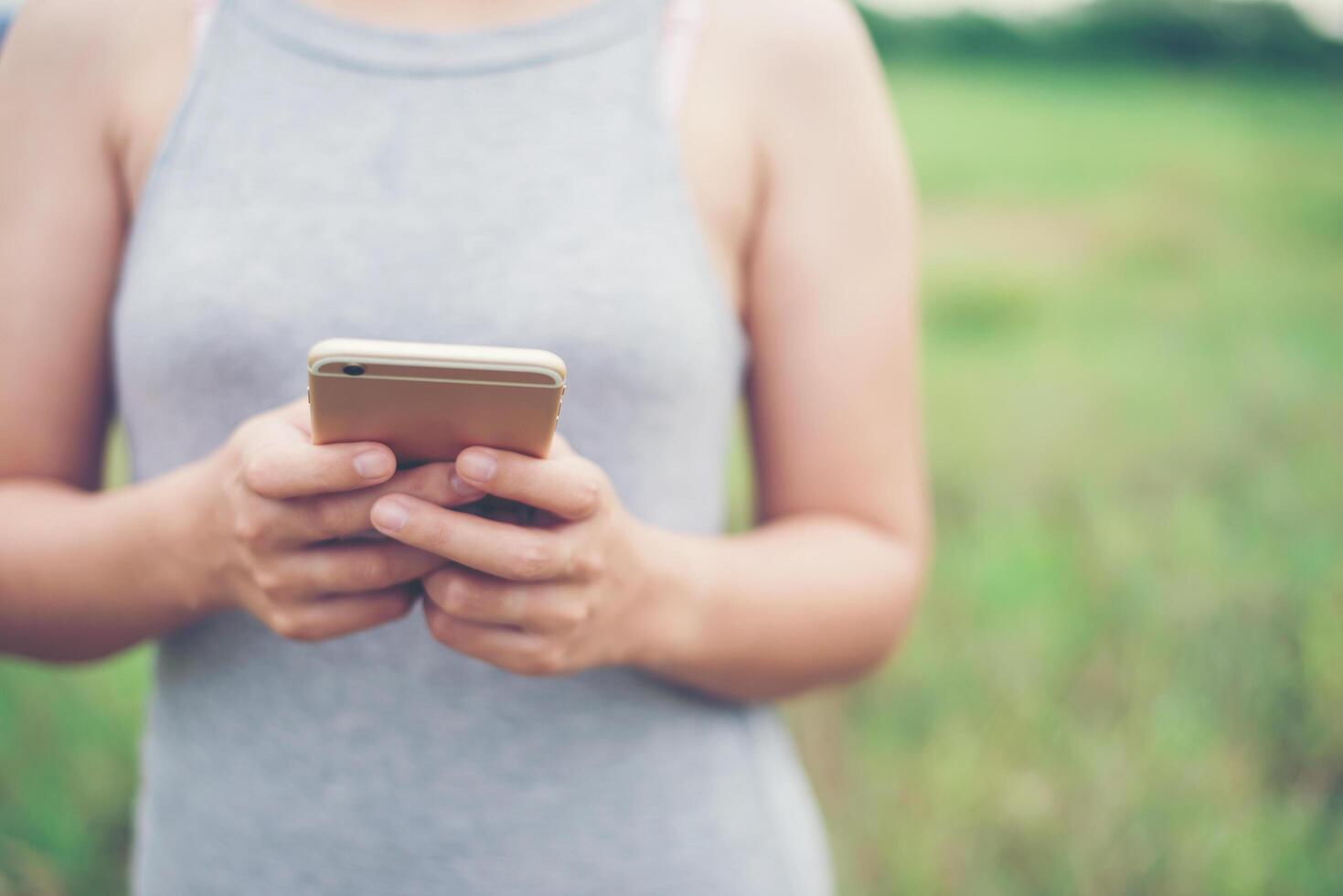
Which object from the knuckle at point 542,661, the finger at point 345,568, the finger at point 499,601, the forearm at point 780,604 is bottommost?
the forearm at point 780,604

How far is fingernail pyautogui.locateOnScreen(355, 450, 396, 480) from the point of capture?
77cm

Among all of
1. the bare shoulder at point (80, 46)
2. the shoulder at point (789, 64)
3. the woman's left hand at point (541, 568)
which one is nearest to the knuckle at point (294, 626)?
the woman's left hand at point (541, 568)

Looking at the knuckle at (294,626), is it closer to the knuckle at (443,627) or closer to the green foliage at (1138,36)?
the knuckle at (443,627)

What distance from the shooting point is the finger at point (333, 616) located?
88 centimetres

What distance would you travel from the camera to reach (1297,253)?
5461 mm

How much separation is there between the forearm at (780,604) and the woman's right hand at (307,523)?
0.89ft

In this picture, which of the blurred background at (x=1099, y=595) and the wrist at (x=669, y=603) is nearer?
the wrist at (x=669, y=603)

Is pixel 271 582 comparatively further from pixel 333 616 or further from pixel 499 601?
pixel 499 601

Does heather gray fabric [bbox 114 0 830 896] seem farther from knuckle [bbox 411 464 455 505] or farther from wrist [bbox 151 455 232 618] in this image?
knuckle [bbox 411 464 455 505]

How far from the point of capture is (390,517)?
79 cm

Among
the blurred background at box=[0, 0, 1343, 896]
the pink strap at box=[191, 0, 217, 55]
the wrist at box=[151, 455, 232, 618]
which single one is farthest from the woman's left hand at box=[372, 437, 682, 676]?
the blurred background at box=[0, 0, 1343, 896]

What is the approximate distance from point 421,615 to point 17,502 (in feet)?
1.49

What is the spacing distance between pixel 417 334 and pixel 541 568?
0.32 m

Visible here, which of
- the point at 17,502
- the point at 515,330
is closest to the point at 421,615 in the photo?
the point at 515,330
